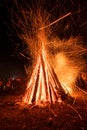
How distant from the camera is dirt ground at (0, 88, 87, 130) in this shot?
549 centimetres

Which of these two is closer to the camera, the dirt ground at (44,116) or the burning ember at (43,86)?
the dirt ground at (44,116)

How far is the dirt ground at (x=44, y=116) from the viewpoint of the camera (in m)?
5.49

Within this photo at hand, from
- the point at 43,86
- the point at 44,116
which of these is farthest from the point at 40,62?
the point at 44,116

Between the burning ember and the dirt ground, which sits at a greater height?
the burning ember

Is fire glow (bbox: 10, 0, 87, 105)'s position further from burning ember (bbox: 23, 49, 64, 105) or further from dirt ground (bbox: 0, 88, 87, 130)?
dirt ground (bbox: 0, 88, 87, 130)

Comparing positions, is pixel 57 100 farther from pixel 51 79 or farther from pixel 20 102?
pixel 20 102

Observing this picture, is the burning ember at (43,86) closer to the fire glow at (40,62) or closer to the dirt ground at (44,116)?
the fire glow at (40,62)

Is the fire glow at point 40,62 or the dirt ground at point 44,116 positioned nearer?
the dirt ground at point 44,116

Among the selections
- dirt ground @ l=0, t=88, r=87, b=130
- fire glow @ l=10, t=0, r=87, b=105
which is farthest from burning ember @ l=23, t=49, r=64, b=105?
dirt ground @ l=0, t=88, r=87, b=130

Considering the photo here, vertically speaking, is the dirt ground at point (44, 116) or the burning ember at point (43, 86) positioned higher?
the burning ember at point (43, 86)

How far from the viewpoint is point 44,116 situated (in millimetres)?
6469

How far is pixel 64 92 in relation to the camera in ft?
28.8

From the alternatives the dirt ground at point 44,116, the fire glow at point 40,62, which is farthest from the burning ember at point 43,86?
the dirt ground at point 44,116

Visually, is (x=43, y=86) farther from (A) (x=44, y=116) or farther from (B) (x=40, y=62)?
(A) (x=44, y=116)
